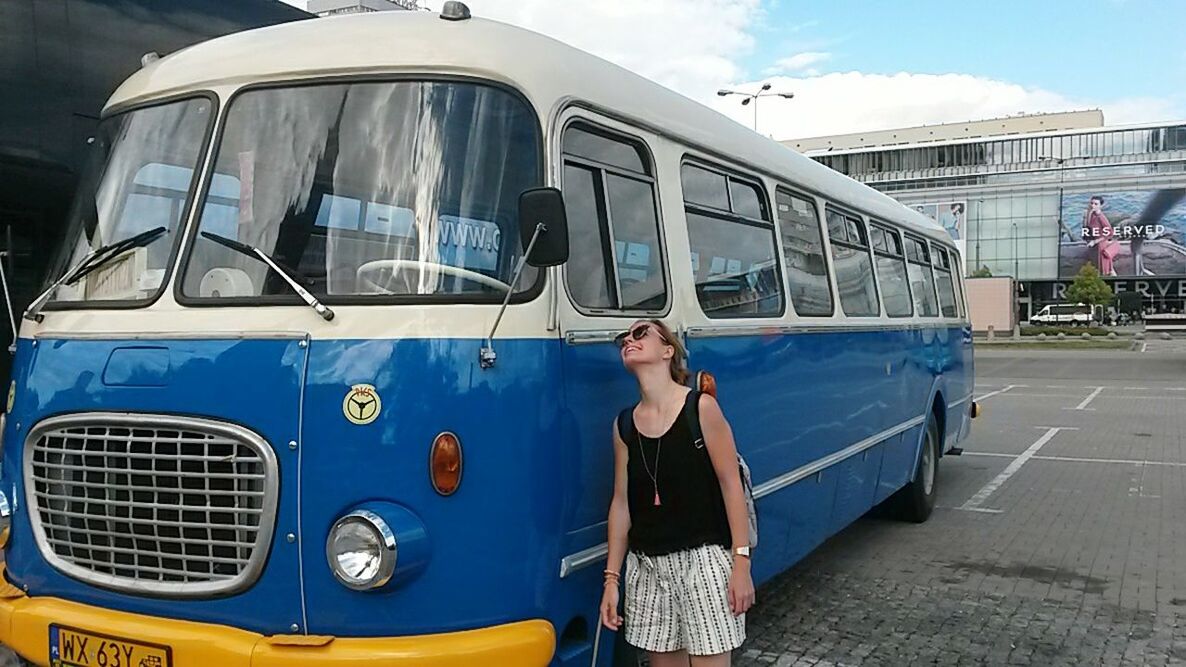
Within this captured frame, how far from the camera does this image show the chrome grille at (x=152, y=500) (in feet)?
11.8

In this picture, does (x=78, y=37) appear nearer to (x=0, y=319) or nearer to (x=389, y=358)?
(x=0, y=319)

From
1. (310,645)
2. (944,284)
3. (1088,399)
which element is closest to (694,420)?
(310,645)

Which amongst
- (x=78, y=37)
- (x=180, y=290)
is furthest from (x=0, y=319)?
(x=180, y=290)

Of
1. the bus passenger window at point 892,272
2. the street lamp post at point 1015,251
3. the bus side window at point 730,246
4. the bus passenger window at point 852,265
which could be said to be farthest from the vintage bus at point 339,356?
the street lamp post at point 1015,251

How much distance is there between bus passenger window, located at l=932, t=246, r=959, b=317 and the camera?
1037 cm

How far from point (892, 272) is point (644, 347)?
5164mm

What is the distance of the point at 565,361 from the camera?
3850 millimetres

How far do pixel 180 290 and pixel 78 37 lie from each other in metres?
4.63

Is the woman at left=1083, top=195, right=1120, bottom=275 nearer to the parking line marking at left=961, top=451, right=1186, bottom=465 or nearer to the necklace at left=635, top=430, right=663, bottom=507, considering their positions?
the parking line marking at left=961, top=451, right=1186, bottom=465

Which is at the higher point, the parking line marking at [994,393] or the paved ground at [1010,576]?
the paved ground at [1010,576]

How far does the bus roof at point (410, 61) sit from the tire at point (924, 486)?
5.54 m

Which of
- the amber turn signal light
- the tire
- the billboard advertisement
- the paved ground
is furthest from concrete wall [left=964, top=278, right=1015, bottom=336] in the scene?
the amber turn signal light

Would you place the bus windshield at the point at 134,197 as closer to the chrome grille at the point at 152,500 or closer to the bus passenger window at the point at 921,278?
the chrome grille at the point at 152,500

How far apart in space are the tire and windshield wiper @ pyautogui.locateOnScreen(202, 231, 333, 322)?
22.2 feet
